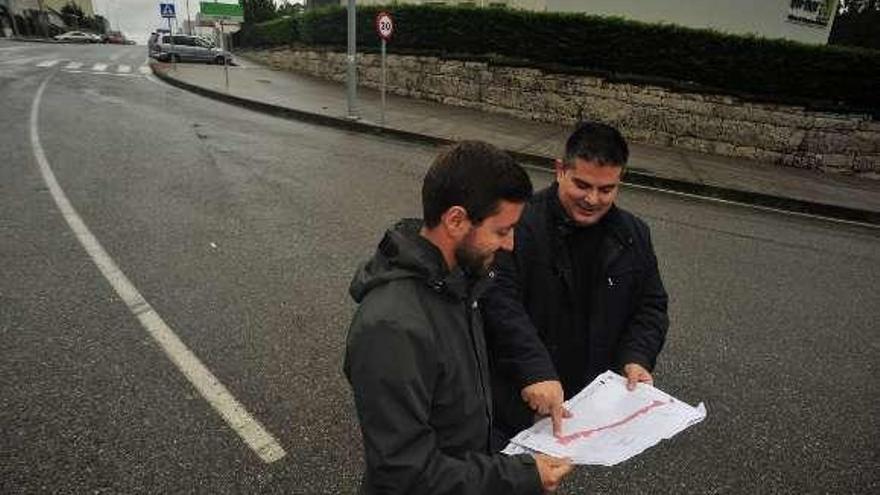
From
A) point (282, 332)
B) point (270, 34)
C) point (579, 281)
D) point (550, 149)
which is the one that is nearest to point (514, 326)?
point (579, 281)

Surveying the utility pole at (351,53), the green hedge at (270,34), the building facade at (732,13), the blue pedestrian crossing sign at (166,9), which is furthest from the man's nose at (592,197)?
the green hedge at (270,34)

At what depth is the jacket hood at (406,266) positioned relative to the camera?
147cm

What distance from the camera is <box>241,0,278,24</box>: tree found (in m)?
44.8

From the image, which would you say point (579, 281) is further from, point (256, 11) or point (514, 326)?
point (256, 11)

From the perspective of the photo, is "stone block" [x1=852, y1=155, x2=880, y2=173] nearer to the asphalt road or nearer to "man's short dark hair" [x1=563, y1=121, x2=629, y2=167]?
the asphalt road

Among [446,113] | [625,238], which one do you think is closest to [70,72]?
[446,113]

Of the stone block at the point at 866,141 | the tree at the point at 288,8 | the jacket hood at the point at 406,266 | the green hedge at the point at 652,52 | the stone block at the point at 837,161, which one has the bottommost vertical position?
the stone block at the point at 837,161

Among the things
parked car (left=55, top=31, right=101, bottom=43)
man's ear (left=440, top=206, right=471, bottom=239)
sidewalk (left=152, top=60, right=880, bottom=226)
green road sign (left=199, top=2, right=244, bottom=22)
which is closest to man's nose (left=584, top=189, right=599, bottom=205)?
man's ear (left=440, top=206, right=471, bottom=239)

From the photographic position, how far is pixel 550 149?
40.2 ft

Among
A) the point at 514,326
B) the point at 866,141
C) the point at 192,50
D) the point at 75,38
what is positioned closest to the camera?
the point at 514,326

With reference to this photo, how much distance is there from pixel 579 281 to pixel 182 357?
9.01 ft

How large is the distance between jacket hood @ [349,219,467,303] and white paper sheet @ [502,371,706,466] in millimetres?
601

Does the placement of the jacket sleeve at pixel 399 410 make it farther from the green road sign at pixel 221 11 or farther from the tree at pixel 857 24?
the tree at pixel 857 24

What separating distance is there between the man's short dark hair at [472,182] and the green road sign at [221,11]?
22.4 meters
